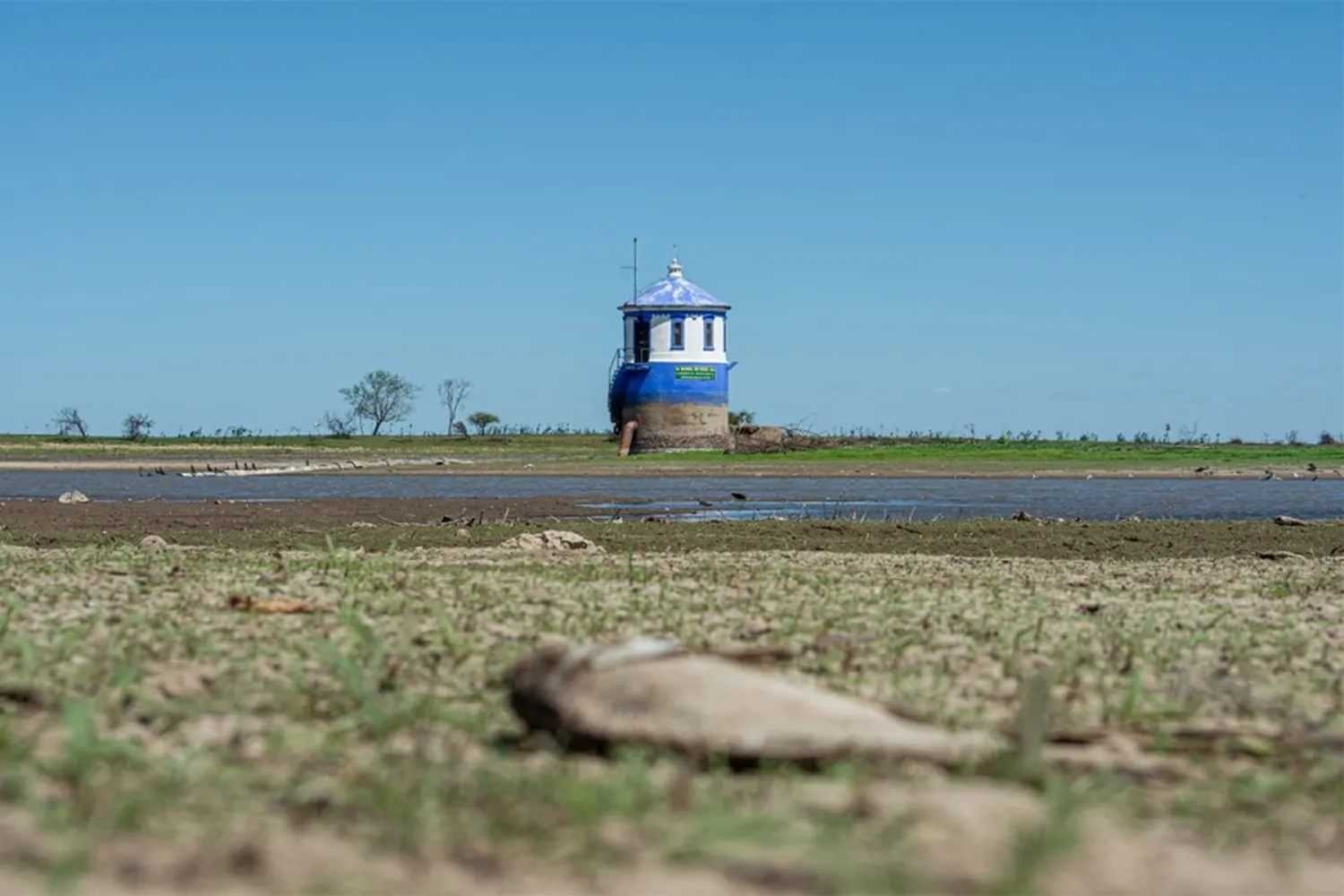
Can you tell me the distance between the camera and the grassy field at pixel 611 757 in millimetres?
5277

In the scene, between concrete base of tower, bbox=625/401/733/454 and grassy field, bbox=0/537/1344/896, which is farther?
concrete base of tower, bbox=625/401/733/454

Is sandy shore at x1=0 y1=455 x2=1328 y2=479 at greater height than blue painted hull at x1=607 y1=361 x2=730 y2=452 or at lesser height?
lesser

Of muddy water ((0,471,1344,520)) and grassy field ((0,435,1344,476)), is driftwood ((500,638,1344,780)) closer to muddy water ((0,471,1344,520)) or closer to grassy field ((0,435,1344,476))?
muddy water ((0,471,1344,520))

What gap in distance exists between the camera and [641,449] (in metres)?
63.8

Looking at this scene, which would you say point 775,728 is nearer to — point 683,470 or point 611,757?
point 611,757

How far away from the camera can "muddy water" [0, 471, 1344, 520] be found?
32.5 meters

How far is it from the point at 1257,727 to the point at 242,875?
4471 millimetres

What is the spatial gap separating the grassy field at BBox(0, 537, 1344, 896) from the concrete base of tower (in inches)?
1983

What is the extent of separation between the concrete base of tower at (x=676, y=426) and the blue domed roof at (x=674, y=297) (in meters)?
3.52

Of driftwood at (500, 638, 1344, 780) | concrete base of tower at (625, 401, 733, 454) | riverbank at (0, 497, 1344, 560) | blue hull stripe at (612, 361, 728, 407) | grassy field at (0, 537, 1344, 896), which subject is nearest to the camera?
grassy field at (0, 537, 1344, 896)

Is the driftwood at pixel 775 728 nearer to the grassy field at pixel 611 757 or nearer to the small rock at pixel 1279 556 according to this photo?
the grassy field at pixel 611 757

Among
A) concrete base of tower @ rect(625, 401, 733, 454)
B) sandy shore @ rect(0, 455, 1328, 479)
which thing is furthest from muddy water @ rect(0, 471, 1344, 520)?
concrete base of tower @ rect(625, 401, 733, 454)

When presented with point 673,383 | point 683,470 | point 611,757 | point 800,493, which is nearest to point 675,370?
point 673,383

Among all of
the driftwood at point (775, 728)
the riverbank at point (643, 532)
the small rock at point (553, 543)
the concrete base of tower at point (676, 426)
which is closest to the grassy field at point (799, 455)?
the concrete base of tower at point (676, 426)
